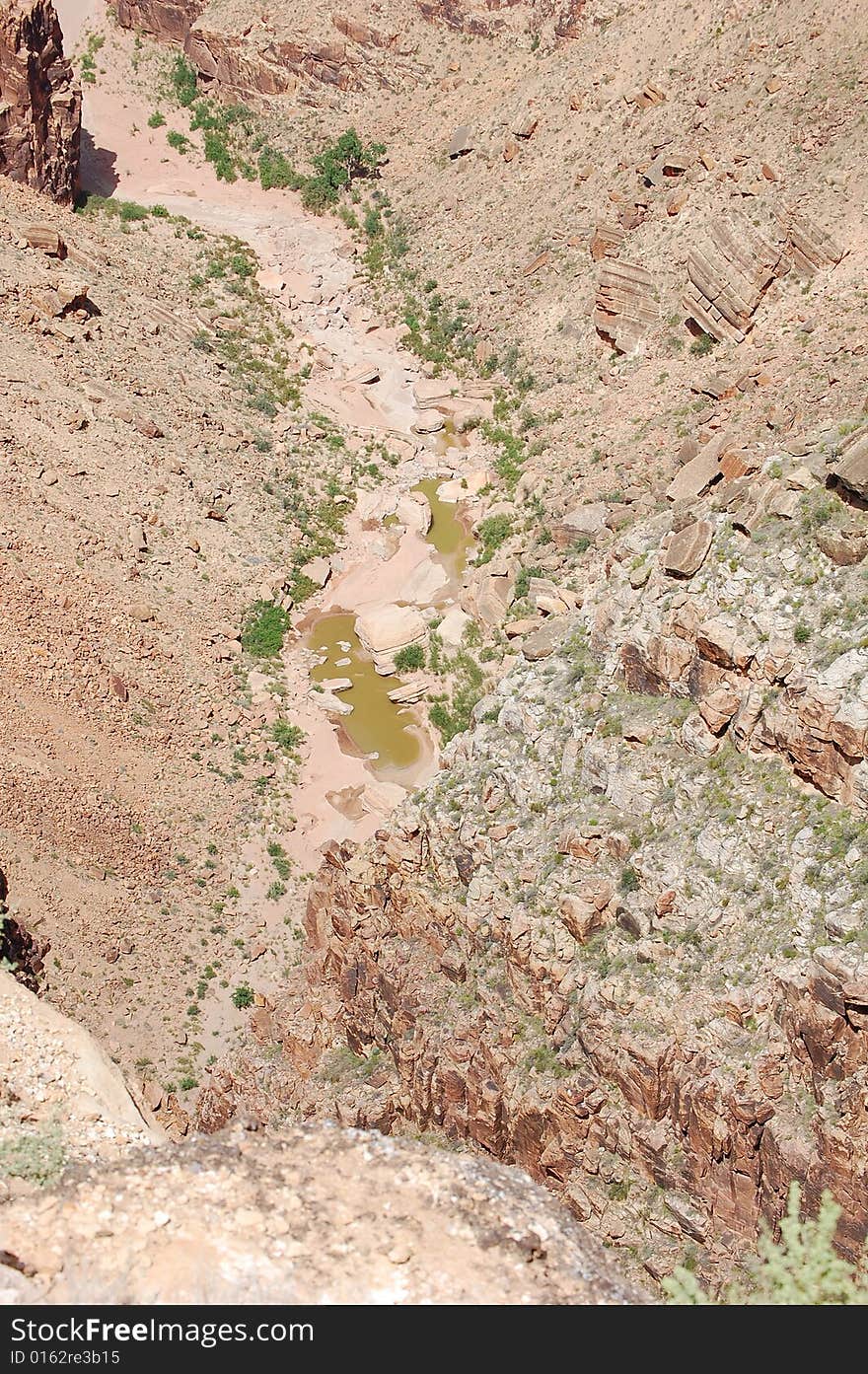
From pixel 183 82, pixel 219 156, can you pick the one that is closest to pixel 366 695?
pixel 219 156

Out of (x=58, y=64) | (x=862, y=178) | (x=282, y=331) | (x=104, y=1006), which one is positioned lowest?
(x=104, y=1006)

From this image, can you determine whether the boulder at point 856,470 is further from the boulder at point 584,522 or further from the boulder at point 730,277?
the boulder at point 730,277

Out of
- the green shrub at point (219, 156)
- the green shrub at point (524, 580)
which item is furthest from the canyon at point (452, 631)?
the green shrub at point (524, 580)

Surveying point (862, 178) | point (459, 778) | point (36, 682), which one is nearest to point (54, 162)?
point (36, 682)

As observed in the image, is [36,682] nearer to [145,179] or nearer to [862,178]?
[862,178]

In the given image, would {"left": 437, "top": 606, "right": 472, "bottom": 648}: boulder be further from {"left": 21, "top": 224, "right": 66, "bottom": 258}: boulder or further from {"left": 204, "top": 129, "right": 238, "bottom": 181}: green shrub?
{"left": 204, "top": 129, "right": 238, "bottom": 181}: green shrub

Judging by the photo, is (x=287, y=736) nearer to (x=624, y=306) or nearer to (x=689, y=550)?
(x=689, y=550)

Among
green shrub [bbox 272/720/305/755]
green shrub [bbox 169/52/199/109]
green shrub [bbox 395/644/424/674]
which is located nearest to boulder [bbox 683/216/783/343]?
green shrub [bbox 395/644/424/674]
